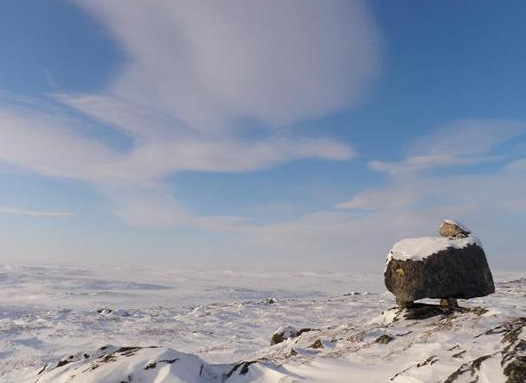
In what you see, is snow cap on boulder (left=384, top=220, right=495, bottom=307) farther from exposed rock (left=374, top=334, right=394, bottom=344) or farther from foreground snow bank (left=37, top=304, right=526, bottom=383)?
exposed rock (left=374, top=334, right=394, bottom=344)

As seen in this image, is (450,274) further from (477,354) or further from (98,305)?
(98,305)

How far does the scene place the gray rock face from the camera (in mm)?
13023

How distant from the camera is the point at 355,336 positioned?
37.1 feet

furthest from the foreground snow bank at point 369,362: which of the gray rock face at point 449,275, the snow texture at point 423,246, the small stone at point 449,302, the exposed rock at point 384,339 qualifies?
the snow texture at point 423,246

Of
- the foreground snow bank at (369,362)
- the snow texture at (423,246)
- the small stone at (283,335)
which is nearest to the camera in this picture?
the foreground snow bank at (369,362)

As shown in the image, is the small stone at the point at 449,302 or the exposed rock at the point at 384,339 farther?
the small stone at the point at 449,302

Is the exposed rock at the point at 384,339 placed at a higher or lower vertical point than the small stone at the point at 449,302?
lower

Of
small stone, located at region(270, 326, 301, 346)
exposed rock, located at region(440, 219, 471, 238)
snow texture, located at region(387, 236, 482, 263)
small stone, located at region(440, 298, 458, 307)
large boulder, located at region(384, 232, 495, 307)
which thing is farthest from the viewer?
small stone, located at region(270, 326, 301, 346)

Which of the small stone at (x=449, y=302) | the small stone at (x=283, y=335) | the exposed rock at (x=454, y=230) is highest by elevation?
the exposed rock at (x=454, y=230)

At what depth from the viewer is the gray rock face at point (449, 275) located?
13.0 meters

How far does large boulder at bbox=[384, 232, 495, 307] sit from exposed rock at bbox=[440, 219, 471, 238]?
0.48m

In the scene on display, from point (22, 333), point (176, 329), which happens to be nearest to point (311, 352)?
point (176, 329)

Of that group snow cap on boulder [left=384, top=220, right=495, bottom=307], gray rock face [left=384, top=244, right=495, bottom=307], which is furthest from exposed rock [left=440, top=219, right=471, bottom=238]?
gray rock face [left=384, top=244, right=495, bottom=307]

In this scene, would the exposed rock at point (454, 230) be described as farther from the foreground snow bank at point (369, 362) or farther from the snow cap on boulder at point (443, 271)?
the foreground snow bank at point (369, 362)
